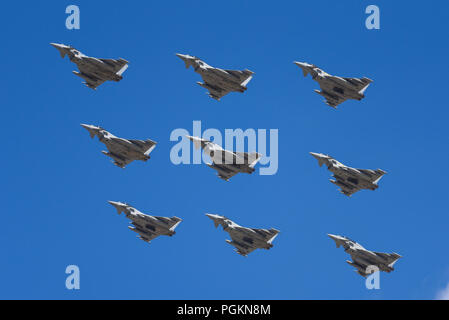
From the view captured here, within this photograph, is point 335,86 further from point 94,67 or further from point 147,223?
point 94,67

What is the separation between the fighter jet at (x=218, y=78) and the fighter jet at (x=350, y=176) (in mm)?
13950

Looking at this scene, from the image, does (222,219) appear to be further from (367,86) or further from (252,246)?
(367,86)

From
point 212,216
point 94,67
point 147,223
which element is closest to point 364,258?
point 212,216

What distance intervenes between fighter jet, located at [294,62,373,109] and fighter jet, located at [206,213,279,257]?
21.0 meters

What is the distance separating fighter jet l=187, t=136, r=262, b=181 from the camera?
126 meters

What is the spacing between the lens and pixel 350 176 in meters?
129

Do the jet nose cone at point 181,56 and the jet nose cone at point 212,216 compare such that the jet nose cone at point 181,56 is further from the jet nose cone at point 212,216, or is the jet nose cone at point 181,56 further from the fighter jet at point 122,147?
the jet nose cone at point 212,216

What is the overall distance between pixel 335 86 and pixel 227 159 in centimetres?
1848

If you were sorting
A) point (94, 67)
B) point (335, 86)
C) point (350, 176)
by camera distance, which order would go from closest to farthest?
point (94, 67)
point (350, 176)
point (335, 86)

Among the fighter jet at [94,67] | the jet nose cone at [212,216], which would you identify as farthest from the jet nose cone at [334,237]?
the fighter jet at [94,67]

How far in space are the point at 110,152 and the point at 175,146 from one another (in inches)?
363

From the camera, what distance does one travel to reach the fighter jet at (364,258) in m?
124
